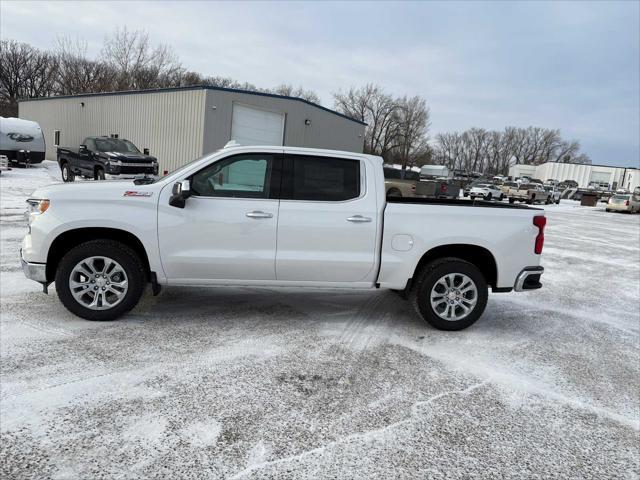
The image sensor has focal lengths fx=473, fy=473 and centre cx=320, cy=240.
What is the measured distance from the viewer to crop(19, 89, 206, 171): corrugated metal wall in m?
21.3

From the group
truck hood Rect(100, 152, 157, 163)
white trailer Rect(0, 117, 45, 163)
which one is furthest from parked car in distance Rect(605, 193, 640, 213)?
white trailer Rect(0, 117, 45, 163)

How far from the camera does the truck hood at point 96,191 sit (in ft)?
15.0

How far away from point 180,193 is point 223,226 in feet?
1.70

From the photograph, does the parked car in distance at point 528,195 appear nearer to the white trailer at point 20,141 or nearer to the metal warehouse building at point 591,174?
the white trailer at point 20,141

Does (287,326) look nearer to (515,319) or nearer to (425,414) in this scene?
(425,414)

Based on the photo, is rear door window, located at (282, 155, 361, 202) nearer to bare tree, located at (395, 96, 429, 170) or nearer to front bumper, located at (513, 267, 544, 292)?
front bumper, located at (513, 267, 544, 292)

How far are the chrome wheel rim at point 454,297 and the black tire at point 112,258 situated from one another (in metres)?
3.07

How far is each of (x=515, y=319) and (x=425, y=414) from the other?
3161mm

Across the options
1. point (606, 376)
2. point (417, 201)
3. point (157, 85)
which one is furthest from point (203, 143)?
point (157, 85)

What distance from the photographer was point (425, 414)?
3.42m

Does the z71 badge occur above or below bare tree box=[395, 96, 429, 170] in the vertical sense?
below

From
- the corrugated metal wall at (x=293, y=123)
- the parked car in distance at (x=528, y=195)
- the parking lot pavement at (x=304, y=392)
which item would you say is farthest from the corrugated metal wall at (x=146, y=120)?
the parked car in distance at (x=528, y=195)

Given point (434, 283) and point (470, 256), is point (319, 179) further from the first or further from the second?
point (470, 256)

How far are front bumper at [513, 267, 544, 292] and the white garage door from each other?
59.3ft
